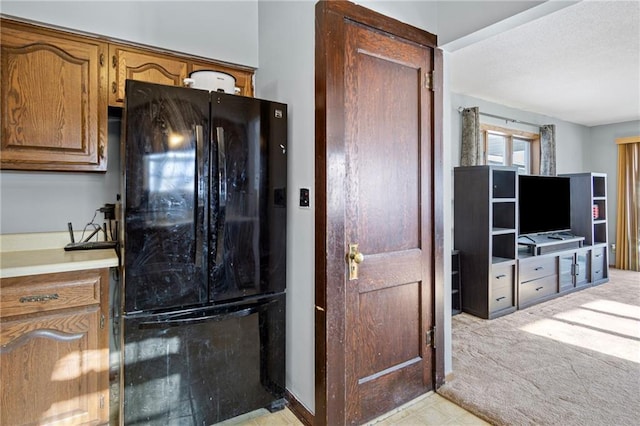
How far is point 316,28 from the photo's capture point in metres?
1.75

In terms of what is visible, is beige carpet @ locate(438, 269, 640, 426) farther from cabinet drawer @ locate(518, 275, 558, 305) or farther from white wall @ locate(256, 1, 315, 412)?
white wall @ locate(256, 1, 315, 412)

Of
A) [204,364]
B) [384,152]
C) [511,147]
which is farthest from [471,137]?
[204,364]

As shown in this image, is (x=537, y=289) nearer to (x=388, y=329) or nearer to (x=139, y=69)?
(x=388, y=329)

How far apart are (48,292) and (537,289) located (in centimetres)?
→ 444

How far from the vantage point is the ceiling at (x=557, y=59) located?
2.42 metres

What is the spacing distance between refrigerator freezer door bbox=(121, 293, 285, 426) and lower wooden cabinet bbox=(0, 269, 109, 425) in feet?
0.76

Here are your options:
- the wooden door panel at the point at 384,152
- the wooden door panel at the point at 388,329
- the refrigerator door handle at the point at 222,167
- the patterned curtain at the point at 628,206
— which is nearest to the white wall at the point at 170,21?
the refrigerator door handle at the point at 222,167

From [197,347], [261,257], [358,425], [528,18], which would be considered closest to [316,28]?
[528,18]

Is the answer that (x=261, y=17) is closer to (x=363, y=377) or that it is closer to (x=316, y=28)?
(x=316, y=28)

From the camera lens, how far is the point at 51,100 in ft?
6.11

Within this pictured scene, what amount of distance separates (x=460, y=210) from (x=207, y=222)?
2.93m

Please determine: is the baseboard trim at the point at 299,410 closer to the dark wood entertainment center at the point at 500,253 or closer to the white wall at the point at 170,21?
the white wall at the point at 170,21

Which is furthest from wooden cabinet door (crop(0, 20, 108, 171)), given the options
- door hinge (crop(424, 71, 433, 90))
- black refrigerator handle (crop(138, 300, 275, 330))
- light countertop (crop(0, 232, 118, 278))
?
door hinge (crop(424, 71, 433, 90))

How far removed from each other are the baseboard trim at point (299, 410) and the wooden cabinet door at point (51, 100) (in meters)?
1.72
